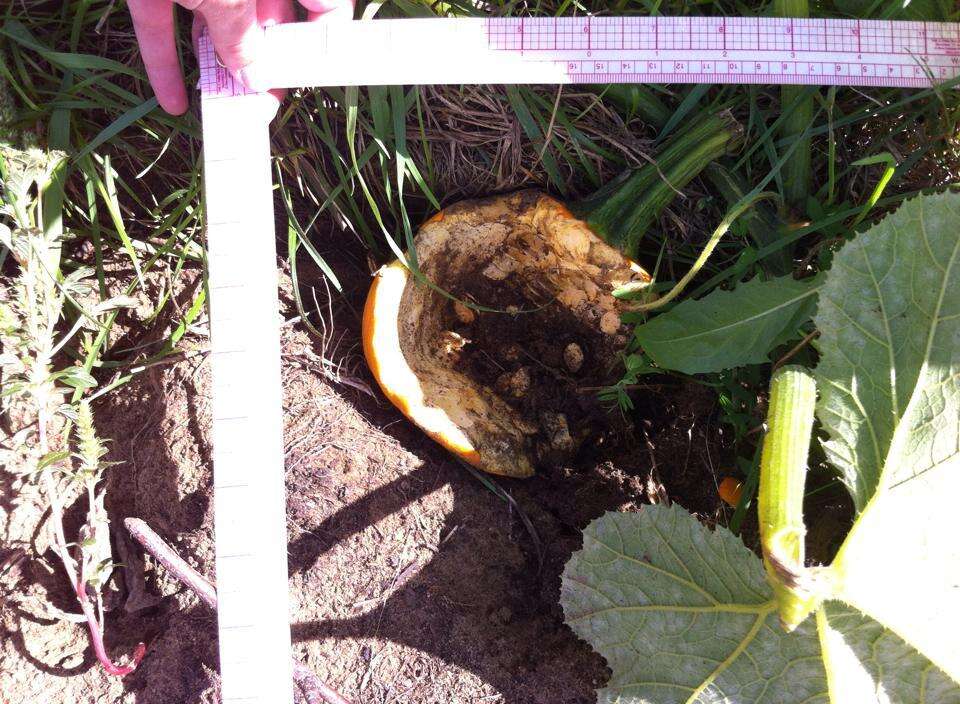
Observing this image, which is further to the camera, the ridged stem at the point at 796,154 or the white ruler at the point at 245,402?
the ridged stem at the point at 796,154

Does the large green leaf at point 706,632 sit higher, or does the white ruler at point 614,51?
the white ruler at point 614,51

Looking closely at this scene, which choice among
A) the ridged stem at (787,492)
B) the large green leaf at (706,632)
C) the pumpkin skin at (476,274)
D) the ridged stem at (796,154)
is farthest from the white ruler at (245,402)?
the ridged stem at (796,154)

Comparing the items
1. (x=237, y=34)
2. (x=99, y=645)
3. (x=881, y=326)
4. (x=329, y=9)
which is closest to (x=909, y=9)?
(x=881, y=326)

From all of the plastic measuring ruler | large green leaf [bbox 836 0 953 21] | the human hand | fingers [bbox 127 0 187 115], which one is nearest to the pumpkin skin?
the plastic measuring ruler

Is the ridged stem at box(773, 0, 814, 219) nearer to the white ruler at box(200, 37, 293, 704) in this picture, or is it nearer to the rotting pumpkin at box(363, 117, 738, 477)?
the rotting pumpkin at box(363, 117, 738, 477)

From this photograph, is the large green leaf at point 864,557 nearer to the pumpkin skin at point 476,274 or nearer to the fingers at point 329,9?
the pumpkin skin at point 476,274

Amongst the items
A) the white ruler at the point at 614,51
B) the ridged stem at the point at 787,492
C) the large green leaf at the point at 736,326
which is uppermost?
the white ruler at the point at 614,51

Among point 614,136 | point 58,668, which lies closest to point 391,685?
point 58,668
